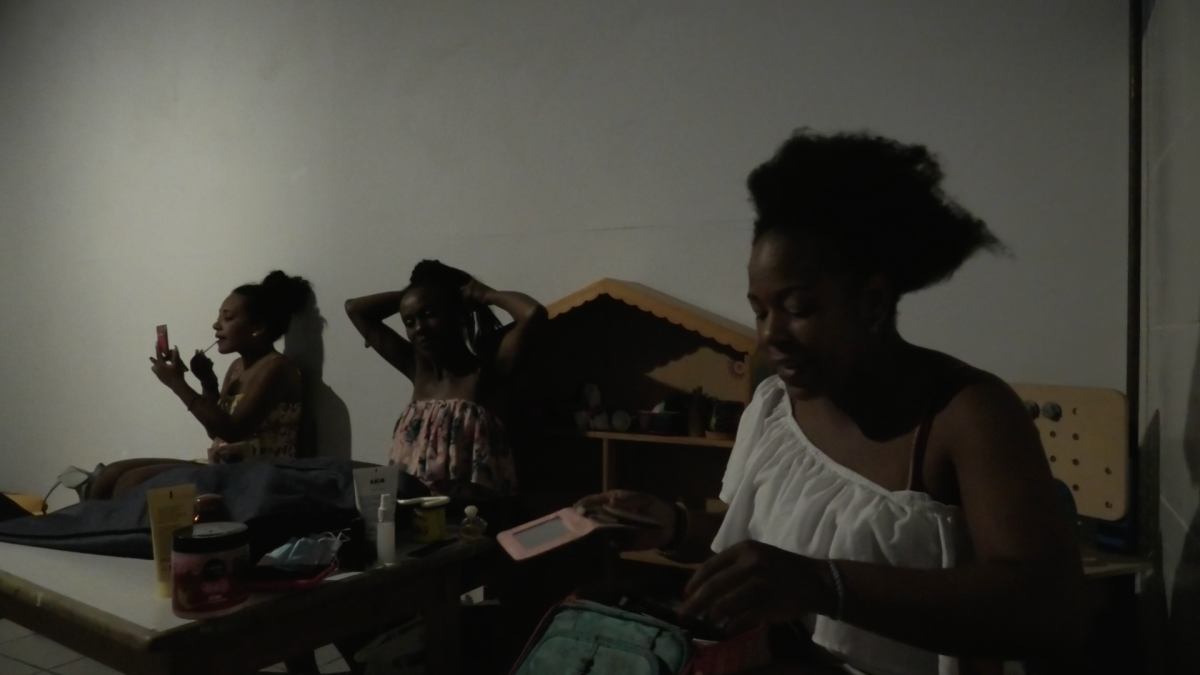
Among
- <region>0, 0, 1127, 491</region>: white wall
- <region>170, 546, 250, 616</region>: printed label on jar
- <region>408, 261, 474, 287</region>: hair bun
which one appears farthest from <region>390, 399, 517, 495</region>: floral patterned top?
<region>170, 546, 250, 616</region>: printed label on jar

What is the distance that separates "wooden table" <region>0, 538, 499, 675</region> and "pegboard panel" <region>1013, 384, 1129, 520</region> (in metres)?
1.16

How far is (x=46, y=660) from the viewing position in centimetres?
219

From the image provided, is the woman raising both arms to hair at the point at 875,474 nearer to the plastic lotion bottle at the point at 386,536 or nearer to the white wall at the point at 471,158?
the plastic lotion bottle at the point at 386,536

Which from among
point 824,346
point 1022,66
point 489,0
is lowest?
point 824,346

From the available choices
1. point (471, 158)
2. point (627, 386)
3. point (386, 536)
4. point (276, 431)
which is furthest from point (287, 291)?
point (386, 536)

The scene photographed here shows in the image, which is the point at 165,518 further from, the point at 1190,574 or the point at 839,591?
the point at 1190,574

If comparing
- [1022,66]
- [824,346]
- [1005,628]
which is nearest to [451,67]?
[1022,66]

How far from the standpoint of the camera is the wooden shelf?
186 cm

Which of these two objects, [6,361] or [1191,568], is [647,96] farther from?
[6,361]

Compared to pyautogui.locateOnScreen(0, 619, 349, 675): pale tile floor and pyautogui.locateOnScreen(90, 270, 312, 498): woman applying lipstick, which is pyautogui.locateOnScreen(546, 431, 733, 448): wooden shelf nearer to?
pyautogui.locateOnScreen(0, 619, 349, 675): pale tile floor

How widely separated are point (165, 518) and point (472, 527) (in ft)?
1.77

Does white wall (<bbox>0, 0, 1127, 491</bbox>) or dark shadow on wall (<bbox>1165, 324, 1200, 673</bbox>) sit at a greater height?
white wall (<bbox>0, 0, 1127, 491</bbox>)

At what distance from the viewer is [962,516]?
0.96 meters

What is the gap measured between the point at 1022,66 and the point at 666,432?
3.71 ft
